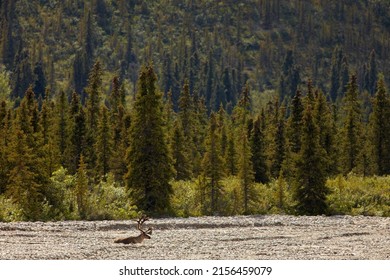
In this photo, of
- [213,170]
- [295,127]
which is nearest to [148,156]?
[213,170]

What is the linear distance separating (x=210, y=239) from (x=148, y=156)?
16550 millimetres

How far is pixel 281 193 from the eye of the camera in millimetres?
57281

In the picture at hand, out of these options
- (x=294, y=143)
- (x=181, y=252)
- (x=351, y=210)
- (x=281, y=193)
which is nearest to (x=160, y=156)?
(x=281, y=193)

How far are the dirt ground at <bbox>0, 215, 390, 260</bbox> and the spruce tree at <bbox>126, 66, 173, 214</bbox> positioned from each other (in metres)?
4.34

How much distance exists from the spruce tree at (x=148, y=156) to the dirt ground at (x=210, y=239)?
4.34 m

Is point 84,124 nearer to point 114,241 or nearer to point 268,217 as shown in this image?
point 268,217

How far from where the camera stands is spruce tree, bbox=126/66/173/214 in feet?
175

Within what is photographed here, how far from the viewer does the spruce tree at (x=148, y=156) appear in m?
53.3

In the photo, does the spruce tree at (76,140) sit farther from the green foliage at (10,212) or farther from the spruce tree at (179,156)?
the green foliage at (10,212)

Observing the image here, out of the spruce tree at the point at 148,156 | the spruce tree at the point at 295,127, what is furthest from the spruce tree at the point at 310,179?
the spruce tree at the point at 295,127

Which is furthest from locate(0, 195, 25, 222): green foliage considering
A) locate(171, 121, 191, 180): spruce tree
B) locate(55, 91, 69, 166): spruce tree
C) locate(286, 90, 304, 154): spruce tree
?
locate(55, 91, 69, 166): spruce tree

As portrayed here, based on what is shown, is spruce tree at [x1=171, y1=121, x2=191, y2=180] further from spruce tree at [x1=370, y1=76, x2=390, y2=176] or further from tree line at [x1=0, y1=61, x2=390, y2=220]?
spruce tree at [x1=370, y1=76, x2=390, y2=176]

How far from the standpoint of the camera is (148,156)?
5425 centimetres

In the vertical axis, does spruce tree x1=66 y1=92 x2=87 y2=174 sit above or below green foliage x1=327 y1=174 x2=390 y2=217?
above
